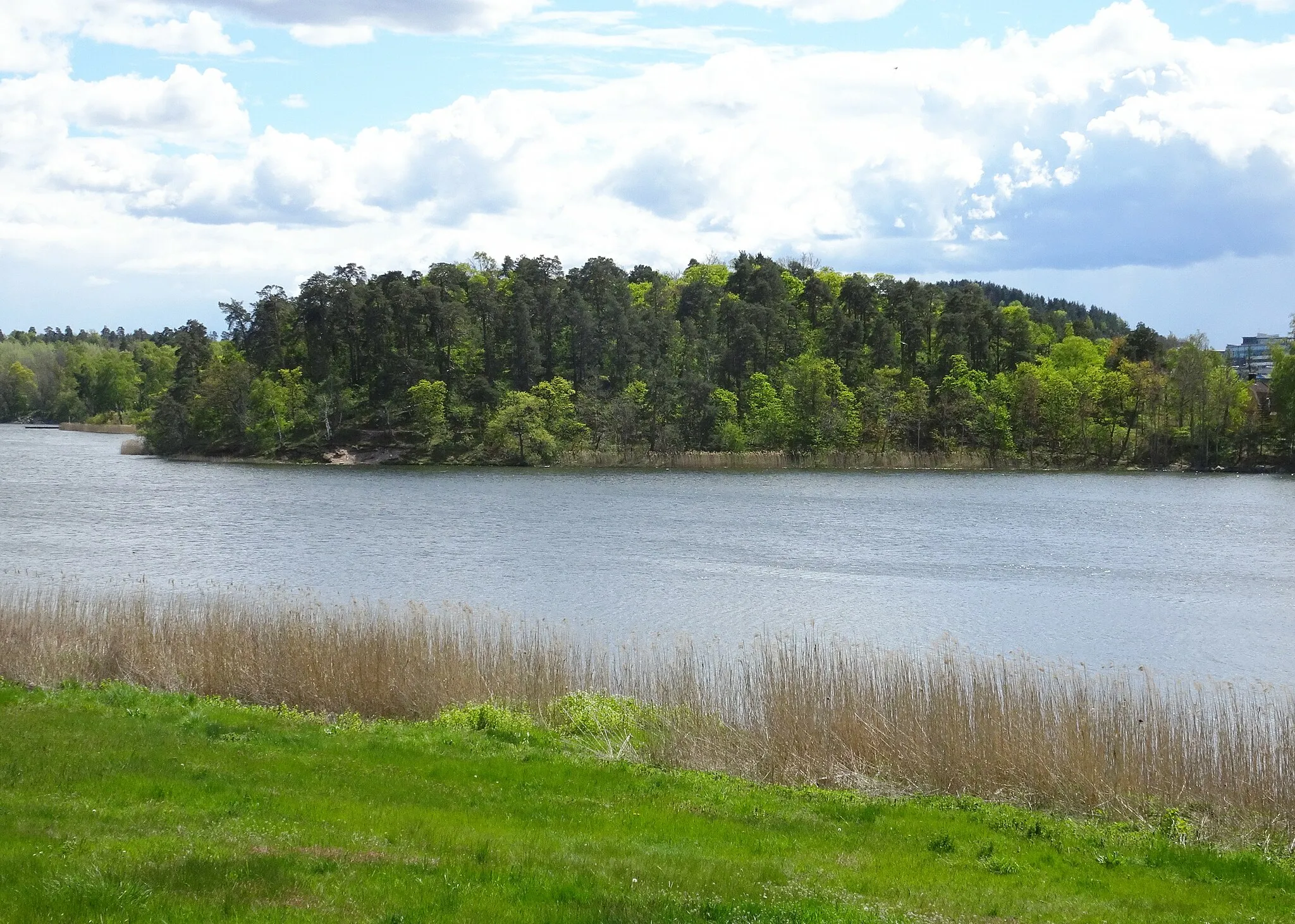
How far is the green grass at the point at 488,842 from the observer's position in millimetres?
9391

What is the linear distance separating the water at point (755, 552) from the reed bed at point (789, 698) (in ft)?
18.3

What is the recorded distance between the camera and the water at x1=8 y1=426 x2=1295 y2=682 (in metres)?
35.2

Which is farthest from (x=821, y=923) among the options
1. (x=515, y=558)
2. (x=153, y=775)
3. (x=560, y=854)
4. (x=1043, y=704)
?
(x=515, y=558)

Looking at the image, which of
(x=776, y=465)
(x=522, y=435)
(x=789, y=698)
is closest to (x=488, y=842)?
(x=789, y=698)

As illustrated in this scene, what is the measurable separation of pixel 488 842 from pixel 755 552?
4058 centimetres

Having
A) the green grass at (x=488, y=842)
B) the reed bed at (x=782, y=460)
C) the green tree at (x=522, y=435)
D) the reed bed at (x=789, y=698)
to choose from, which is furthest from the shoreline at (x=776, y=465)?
the green grass at (x=488, y=842)

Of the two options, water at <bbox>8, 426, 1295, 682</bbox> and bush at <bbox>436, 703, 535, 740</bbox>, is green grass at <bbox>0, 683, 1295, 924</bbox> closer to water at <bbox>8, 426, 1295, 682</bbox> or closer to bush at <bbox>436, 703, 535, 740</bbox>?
bush at <bbox>436, 703, 535, 740</bbox>

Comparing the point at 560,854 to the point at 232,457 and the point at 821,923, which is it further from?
the point at 232,457

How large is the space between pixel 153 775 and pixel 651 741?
816cm

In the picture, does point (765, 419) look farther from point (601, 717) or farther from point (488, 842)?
point (488, 842)

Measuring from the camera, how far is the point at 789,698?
2031 cm

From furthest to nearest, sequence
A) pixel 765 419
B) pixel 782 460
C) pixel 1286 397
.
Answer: pixel 765 419 < pixel 782 460 < pixel 1286 397

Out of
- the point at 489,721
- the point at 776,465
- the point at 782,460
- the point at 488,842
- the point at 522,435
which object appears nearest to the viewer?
the point at 488,842

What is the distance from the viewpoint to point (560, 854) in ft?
37.0
